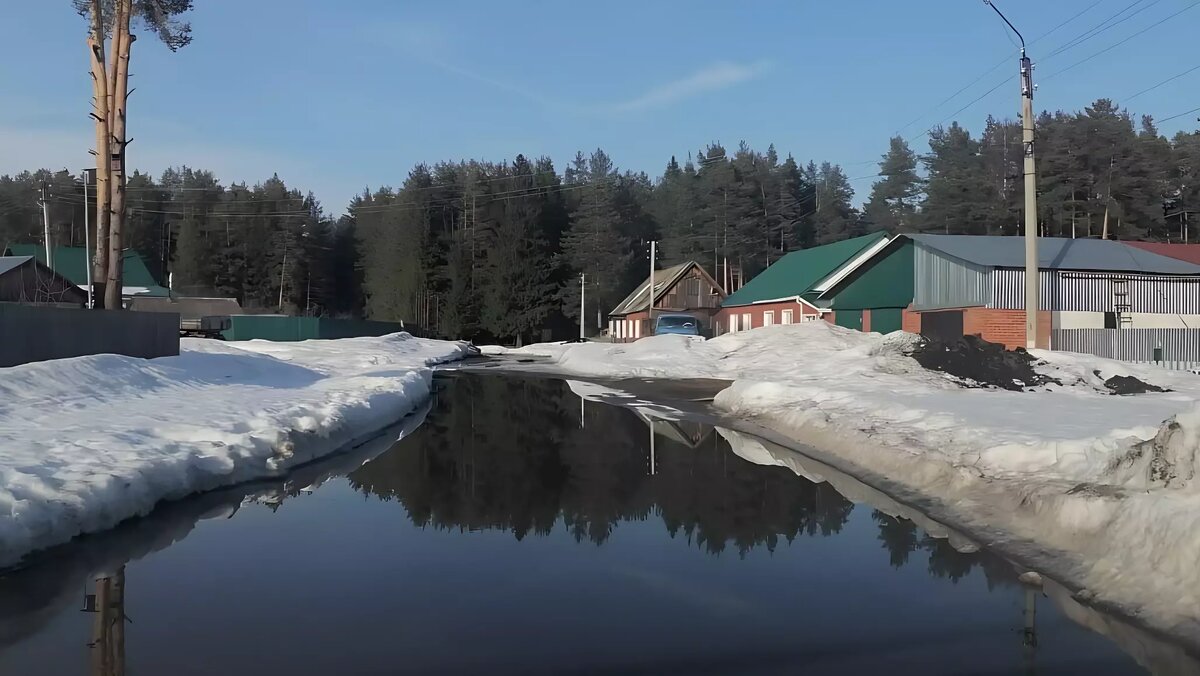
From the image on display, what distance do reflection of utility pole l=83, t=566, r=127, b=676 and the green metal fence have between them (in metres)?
54.2

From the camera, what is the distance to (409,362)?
40.5 m

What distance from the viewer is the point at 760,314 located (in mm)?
58938

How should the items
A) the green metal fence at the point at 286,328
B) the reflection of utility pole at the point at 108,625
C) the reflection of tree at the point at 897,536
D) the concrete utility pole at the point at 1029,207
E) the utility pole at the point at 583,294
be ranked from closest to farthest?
the reflection of utility pole at the point at 108,625 < the reflection of tree at the point at 897,536 < the concrete utility pole at the point at 1029,207 < the green metal fence at the point at 286,328 < the utility pole at the point at 583,294

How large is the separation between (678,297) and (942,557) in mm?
64757

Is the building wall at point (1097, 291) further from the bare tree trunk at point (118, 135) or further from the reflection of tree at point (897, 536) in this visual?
the bare tree trunk at point (118, 135)

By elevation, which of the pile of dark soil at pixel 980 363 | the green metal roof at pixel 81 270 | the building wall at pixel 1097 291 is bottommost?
the pile of dark soil at pixel 980 363

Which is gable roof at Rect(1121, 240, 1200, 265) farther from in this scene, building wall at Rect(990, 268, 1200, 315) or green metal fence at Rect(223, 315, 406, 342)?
green metal fence at Rect(223, 315, 406, 342)

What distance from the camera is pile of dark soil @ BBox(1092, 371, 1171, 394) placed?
902 inches

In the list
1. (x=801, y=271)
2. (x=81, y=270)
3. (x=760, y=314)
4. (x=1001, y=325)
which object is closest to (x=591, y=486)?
(x=1001, y=325)

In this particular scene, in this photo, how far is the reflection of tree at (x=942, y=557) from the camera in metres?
7.21

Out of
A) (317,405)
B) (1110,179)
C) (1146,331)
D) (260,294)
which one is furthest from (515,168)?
(317,405)

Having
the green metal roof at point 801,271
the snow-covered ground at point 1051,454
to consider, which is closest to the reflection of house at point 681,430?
the snow-covered ground at point 1051,454

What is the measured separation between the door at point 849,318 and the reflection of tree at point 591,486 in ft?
104

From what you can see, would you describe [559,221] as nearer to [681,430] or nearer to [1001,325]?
[1001,325]
